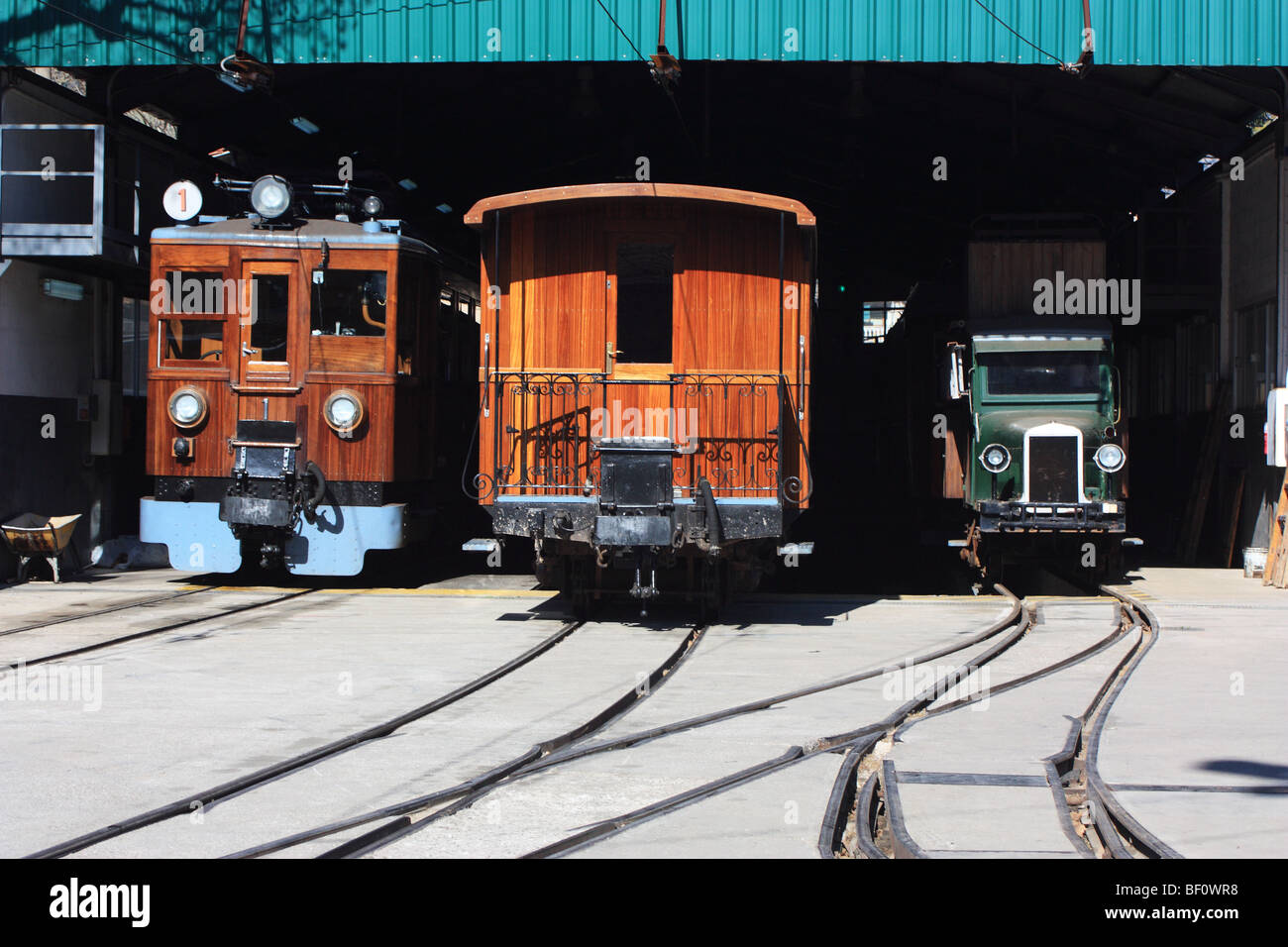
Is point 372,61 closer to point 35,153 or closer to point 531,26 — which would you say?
point 531,26

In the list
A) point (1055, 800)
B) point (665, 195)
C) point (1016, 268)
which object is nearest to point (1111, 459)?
point (1016, 268)

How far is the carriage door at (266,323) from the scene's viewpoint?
1428cm

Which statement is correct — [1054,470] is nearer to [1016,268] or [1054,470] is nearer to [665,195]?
[1016,268]

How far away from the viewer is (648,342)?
42.2ft

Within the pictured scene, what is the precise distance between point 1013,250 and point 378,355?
841cm

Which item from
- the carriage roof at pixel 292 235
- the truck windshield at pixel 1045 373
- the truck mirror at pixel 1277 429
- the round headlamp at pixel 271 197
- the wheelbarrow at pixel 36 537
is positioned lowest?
the wheelbarrow at pixel 36 537

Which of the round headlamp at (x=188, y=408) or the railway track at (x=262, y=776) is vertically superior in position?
the round headlamp at (x=188, y=408)

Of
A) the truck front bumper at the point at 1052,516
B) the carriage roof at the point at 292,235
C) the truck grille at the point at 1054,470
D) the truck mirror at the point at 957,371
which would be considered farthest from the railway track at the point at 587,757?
the carriage roof at the point at 292,235

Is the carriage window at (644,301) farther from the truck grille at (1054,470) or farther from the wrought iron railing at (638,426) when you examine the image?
the truck grille at (1054,470)

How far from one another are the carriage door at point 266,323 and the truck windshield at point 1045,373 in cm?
824
